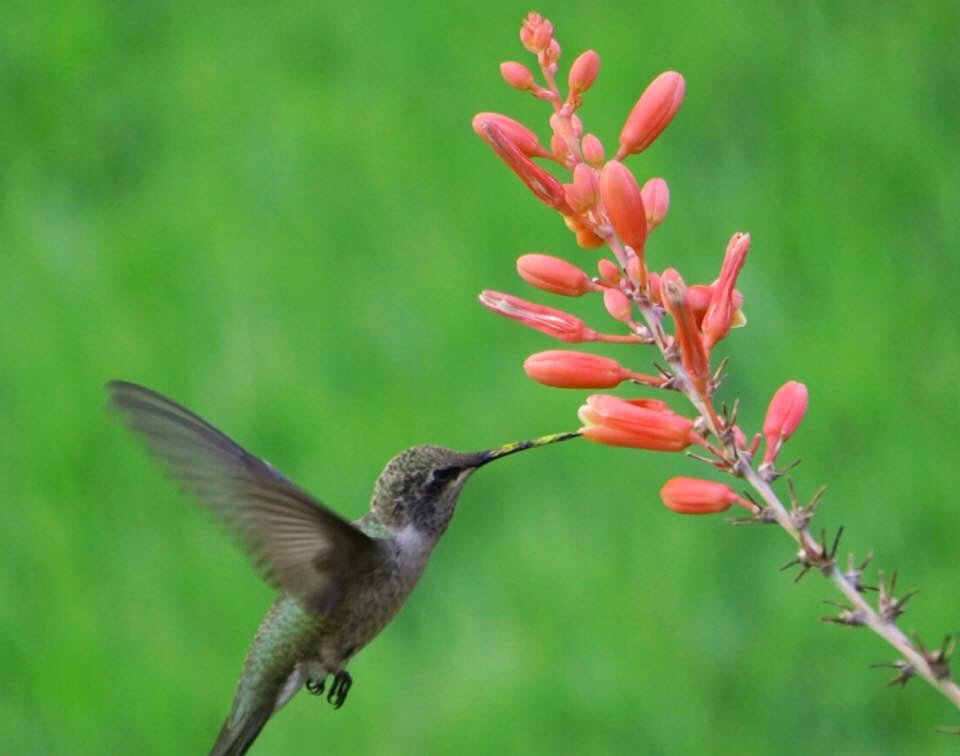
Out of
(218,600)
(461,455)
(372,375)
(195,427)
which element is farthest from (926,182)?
(195,427)

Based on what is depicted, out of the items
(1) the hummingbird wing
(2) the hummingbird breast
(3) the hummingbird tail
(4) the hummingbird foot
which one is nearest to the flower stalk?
(1) the hummingbird wing

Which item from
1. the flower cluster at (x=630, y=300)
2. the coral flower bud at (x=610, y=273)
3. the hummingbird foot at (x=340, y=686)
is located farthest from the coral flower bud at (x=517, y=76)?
the hummingbird foot at (x=340, y=686)

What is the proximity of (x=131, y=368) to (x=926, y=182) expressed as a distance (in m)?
3.47

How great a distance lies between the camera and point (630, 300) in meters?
2.68

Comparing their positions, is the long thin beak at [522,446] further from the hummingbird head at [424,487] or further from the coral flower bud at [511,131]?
the coral flower bud at [511,131]

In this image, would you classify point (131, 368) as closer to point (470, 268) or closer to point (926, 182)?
point (470, 268)

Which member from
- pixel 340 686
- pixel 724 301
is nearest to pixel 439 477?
pixel 340 686

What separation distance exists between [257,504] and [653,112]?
96 cm

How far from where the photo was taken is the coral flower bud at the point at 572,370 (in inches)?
108

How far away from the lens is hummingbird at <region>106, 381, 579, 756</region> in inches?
116

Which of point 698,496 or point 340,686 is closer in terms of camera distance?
point 698,496

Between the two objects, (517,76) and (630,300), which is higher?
(517,76)

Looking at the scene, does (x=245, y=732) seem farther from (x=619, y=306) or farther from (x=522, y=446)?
(x=619, y=306)

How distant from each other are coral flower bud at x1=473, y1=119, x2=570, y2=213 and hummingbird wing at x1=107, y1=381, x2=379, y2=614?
0.69 meters
